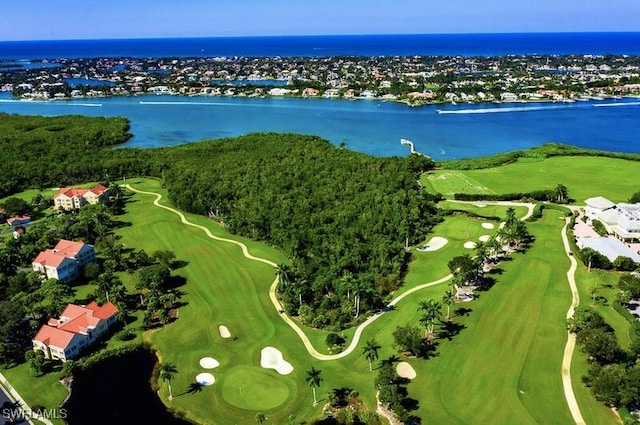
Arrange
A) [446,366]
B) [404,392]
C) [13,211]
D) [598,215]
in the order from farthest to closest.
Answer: [13,211]
[598,215]
[446,366]
[404,392]

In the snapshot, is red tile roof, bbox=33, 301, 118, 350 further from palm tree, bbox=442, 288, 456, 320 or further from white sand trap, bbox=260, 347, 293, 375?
palm tree, bbox=442, 288, 456, 320

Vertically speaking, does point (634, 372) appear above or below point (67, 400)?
above

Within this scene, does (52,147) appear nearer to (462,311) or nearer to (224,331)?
(224,331)

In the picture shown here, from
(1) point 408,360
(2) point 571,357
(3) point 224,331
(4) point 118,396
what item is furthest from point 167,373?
(2) point 571,357

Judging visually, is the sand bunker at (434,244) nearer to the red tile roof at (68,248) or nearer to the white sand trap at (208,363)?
the white sand trap at (208,363)

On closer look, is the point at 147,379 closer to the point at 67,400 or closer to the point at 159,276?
the point at 67,400

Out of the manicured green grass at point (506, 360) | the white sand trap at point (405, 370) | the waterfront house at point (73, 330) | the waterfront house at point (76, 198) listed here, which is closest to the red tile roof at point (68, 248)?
the waterfront house at point (73, 330)

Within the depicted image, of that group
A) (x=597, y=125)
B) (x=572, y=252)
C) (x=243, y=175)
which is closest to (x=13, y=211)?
(x=243, y=175)
